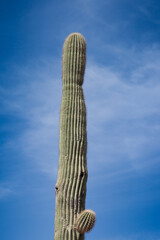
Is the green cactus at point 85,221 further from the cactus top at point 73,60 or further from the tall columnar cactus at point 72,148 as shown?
the cactus top at point 73,60

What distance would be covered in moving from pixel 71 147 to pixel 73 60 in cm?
196

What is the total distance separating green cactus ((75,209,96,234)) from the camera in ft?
23.4

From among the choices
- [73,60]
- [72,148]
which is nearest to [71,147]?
[72,148]

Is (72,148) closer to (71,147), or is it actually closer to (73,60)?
(71,147)

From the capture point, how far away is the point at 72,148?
7.68 m

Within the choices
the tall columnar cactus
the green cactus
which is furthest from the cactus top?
the green cactus

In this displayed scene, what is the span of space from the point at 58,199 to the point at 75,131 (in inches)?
54.0

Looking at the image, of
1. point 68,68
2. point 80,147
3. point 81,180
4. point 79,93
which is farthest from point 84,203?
point 68,68

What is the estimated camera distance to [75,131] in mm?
7812

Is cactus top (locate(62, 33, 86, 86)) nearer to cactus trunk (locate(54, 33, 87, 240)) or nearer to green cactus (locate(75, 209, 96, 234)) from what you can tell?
cactus trunk (locate(54, 33, 87, 240))

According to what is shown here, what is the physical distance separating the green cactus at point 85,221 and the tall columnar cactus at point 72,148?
29mm

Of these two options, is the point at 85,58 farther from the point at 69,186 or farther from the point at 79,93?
the point at 69,186

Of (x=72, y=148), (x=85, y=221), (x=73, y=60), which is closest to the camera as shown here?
(x=85, y=221)

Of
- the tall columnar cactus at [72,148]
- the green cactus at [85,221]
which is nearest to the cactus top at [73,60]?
the tall columnar cactus at [72,148]
